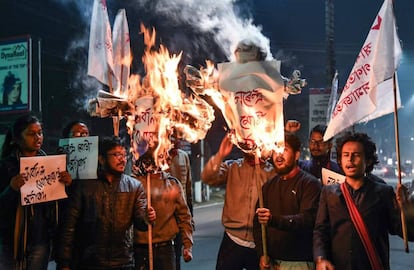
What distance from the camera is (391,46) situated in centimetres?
460

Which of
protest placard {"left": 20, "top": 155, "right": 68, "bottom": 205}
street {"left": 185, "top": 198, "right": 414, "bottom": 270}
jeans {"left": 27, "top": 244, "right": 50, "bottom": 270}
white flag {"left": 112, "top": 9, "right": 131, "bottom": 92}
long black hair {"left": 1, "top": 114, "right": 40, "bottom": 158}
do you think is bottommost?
street {"left": 185, "top": 198, "right": 414, "bottom": 270}

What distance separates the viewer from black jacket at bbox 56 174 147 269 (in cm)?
468

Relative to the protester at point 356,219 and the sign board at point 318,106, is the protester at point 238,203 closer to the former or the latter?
the protester at point 356,219

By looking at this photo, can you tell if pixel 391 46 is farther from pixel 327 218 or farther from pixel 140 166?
pixel 140 166

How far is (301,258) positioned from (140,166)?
199cm

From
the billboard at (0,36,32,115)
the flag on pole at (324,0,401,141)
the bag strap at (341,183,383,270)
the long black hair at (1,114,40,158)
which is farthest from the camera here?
the billboard at (0,36,32,115)

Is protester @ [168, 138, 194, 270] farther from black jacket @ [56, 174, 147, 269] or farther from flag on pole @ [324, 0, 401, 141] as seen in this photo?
flag on pole @ [324, 0, 401, 141]

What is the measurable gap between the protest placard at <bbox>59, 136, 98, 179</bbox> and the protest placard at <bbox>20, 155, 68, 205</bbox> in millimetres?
156

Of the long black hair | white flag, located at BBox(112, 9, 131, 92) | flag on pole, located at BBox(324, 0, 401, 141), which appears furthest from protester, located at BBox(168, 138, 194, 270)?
flag on pole, located at BBox(324, 0, 401, 141)

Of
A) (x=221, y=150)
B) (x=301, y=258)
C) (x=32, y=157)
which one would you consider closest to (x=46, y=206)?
(x=32, y=157)

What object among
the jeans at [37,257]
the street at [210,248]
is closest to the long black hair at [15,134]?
the jeans at [37,257]

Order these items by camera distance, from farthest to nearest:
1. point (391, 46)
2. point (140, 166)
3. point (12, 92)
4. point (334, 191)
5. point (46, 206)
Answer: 1. point (12, 92)
2. point (140, 166)
3. point (46, 206)
4. point (391, 46)
5. point (334, 191)

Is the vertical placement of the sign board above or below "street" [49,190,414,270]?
above

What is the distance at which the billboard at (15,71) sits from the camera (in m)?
9.98
